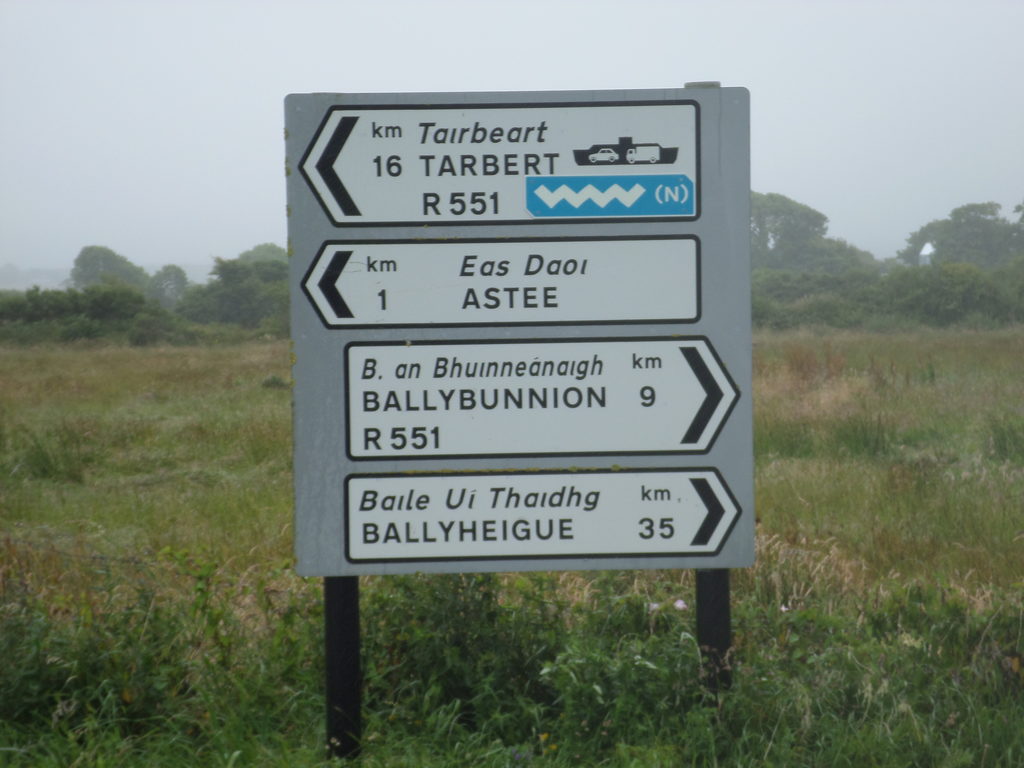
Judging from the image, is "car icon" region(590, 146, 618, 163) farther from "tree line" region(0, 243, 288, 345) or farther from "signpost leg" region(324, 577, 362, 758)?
"tree line" region(0, 243, 288, 345)

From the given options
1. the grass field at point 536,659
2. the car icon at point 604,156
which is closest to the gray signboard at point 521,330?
the car icon at point 604,156

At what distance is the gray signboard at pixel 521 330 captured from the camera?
2.94 meters

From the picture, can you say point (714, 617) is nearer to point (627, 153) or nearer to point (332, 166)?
point (627, 153)

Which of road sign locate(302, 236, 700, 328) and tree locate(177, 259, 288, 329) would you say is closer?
road sign locate(302, 236, 700, 328)

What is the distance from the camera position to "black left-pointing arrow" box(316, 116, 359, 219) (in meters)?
2.93

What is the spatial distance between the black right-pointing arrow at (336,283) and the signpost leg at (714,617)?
1396mm

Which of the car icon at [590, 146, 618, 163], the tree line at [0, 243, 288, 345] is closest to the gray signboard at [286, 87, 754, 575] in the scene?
the car icon at [590, 146, 618, 163]

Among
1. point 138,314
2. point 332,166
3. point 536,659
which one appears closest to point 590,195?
point 332,166

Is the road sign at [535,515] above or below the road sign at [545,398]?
below

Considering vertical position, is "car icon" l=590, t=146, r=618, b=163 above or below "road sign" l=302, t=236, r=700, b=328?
above

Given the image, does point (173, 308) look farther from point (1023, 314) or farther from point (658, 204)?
point (658, 204)

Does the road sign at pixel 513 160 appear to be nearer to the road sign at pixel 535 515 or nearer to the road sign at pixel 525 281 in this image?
the road sign at pixel 525 281

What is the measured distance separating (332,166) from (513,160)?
1.83 ft

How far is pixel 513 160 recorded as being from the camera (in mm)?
2947
